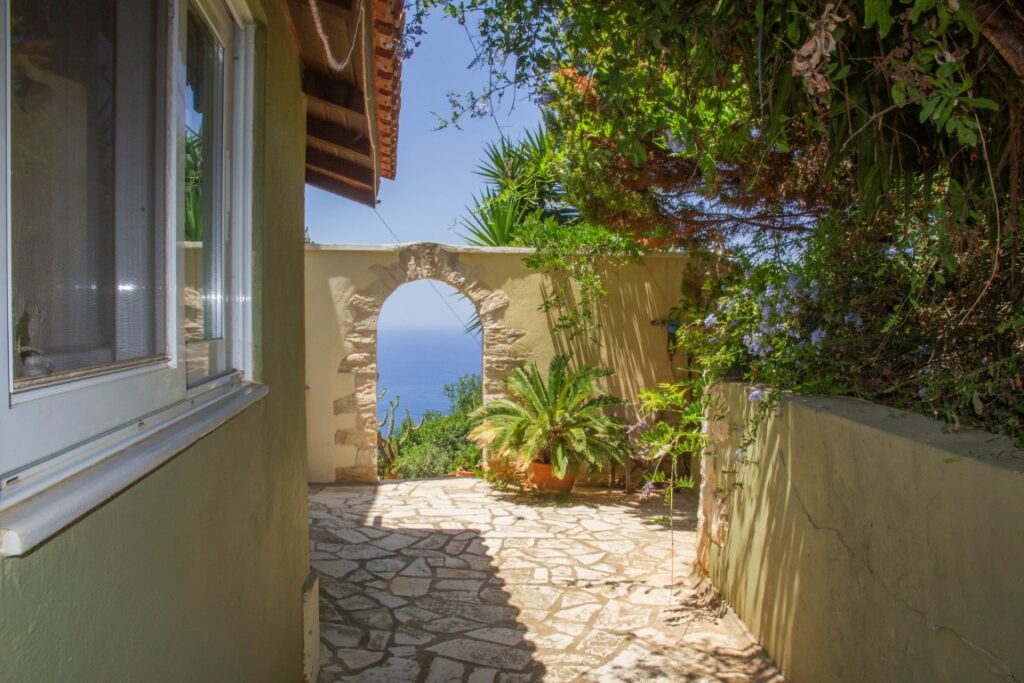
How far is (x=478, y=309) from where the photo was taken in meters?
7.92

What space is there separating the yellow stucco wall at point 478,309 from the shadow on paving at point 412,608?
1.50m

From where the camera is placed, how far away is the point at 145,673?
1259mm

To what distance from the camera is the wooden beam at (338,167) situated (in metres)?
4.82

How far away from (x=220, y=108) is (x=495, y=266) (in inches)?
229

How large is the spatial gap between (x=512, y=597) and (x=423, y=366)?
27667 millimetres

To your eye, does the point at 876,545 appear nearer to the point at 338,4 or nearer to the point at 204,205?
the point at 204,205

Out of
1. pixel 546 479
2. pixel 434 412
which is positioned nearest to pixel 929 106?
pixel 546 479

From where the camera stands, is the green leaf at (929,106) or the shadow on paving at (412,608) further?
the shadow on paving at (412,608)

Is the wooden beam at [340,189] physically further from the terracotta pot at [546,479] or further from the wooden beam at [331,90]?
the terracotta pot at [546,479]

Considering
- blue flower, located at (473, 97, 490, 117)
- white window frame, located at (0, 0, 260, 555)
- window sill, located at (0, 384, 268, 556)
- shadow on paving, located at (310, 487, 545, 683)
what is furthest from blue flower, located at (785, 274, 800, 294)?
window sill, located at (0, 384, 268, 556)

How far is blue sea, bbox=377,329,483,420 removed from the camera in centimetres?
987

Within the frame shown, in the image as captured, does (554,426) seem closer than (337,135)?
No

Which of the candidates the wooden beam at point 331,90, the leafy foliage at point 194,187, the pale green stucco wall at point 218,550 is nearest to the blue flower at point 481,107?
the pale green stucco wall at point 218,550

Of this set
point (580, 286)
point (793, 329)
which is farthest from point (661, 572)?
point (580, 286)
